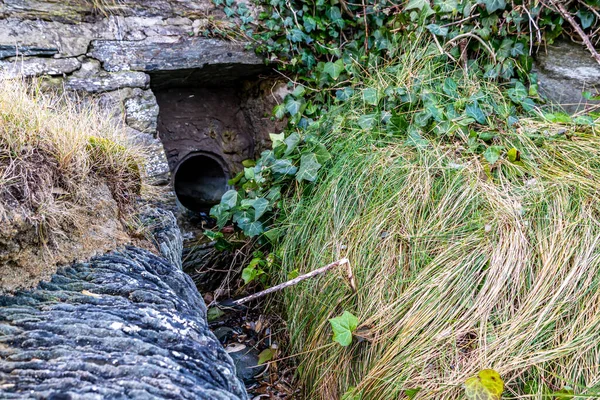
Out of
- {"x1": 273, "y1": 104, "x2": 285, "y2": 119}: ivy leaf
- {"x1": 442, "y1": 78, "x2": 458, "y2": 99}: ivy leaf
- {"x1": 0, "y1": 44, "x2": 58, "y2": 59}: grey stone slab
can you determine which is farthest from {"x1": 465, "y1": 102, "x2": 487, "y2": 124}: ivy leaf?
{"x1": 0, "y1": 44, "x2": 58, "y2": 59}: grey stone slab

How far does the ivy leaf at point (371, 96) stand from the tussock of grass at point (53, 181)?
1.30 m

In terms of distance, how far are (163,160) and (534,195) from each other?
1822 millimetres

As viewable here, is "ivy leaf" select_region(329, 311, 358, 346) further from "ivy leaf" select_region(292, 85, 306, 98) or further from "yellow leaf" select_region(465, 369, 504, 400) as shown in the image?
"ivy leaf" select_region(292, 85, 306, 98)

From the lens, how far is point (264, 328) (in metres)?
2.34

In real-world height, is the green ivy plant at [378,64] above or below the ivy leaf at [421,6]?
below

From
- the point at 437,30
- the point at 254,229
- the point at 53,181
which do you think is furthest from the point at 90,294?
the point at 437,30

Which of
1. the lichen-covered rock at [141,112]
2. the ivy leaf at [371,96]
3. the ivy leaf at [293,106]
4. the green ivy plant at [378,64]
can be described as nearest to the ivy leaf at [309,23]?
the green ivy plant at [378,64]

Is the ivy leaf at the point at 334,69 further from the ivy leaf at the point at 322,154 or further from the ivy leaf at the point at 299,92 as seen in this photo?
the ivy leaf at the point at 322,154

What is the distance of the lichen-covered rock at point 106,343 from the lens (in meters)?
0.98

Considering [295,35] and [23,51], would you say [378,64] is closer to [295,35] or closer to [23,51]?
[295,35]

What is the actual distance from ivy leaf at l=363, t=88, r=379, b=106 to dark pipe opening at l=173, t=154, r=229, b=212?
127 cm

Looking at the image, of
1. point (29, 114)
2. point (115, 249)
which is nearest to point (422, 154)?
point (115, 249)

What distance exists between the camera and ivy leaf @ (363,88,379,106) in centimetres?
246

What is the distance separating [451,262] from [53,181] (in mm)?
1396
